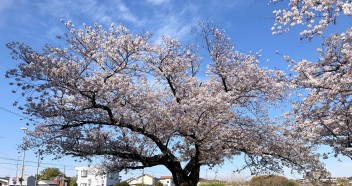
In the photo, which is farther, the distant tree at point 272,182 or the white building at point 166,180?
→ the white building at point 166,180

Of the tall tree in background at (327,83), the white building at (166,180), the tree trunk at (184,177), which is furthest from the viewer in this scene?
the white building at (166,180)

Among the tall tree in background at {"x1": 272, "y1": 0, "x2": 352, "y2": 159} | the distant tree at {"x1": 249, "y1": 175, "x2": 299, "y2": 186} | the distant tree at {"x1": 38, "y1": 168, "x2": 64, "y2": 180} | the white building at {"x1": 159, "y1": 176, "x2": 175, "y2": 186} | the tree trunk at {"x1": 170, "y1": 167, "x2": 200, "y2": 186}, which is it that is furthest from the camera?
the distant tree at {"x1": 38, "y1": 168, "x2": 64, "y2": 180}

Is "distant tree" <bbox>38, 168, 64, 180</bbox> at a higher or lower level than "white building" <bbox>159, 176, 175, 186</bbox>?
higher

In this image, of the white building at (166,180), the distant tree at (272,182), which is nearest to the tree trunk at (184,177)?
the distant tree at (272,182)

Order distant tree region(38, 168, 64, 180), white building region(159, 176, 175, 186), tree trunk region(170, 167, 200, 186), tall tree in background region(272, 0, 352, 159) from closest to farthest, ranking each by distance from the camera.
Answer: tall tree in background region(272, 0, 352, 159), tree trunk region(170, 167, 200, 186), white building region(159, 176, 175, 186), distant tree region(38, 168, 64, 180)

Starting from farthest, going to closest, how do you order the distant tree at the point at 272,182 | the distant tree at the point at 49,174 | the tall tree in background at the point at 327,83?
the distant tree at the point at 49,174, the distant tree at the point at 272,182, the tall tree in background at the point at 327,83

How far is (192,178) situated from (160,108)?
3.53m

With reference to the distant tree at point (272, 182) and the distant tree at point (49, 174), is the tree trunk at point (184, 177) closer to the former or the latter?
the distant tree at point (272, 182)

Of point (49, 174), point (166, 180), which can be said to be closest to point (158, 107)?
point (166, 180)

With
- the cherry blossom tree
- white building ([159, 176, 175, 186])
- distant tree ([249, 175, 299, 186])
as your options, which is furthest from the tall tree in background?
white building ([159, 176, 175, 186])

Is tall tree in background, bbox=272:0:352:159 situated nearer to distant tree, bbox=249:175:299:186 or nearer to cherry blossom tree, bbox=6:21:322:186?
cherry blossom tree, bbox=6:21:322:186

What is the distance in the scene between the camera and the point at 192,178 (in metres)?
15.0

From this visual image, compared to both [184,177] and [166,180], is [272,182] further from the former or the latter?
[166,180]

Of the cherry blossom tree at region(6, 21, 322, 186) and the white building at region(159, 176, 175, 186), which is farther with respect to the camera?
the white building at region(159, 176, 175, 186)
